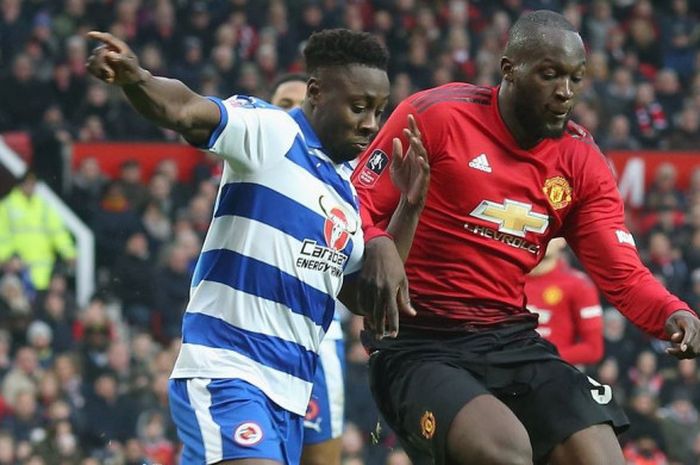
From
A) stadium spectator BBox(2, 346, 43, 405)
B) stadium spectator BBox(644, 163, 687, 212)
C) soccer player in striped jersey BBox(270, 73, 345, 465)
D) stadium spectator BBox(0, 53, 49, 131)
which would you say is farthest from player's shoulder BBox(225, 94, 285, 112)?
stadium spectator BBox(644, 163, 687, 212)

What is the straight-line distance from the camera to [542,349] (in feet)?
22.0

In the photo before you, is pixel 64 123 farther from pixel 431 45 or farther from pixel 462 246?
pixel 462 246

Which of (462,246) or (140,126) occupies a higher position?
(462,246)

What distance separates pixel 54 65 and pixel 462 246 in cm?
1175

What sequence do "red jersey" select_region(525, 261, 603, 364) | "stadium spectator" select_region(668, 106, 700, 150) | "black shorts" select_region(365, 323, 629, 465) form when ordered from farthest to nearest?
"stadium spectator" select_region(668, 106, 700, 150)
"red jersey" select_region(525, 261, 603, 364)
"black shorts" select_region(365, 323, 629, 465)

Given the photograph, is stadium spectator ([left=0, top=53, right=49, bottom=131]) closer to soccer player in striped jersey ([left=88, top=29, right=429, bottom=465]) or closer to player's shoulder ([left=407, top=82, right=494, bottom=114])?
player's shoulder ([left=407, top=82, right=494, bottom=114])

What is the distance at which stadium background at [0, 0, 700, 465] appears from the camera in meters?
13.7

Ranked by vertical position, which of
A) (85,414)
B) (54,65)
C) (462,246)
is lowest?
(85,414)

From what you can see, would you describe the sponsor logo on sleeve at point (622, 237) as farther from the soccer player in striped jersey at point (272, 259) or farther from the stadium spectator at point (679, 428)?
the stadium spectator at point (679, 428)

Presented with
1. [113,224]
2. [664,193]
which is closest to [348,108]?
[113,224]

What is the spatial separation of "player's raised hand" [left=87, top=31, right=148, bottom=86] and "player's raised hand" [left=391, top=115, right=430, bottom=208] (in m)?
1.51

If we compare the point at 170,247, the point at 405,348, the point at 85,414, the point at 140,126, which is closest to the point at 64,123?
the point at 140,126

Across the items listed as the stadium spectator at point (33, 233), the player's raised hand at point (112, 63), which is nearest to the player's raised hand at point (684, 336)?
the player's raised hand at point (112, 63)

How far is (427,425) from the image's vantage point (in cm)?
630
